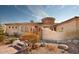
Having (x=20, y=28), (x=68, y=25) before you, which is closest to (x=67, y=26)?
(x=68, y=25)

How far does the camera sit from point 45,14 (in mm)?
2031

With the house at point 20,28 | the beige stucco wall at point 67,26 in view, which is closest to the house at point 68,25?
the beige stucco wall at point 67,26

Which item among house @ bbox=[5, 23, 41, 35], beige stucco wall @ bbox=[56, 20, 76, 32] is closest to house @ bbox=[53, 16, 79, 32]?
beige stucco wall @ bbox=[56, 20, 76, 32]

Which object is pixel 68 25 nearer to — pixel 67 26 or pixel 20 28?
pixel 67 26

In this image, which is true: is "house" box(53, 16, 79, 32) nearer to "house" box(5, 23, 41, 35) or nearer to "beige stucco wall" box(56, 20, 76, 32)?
"beige stucco wall" box(56, 20, 76, 32)

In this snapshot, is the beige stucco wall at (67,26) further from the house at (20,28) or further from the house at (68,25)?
the house at (20,28)

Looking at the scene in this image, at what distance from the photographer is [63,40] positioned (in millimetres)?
2039

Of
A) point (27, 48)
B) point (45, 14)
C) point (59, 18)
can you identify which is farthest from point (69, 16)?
point (27, 48)

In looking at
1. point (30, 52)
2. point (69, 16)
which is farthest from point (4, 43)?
point (69, 16)

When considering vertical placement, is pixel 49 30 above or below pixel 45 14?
below

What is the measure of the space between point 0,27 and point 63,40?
738 mm
